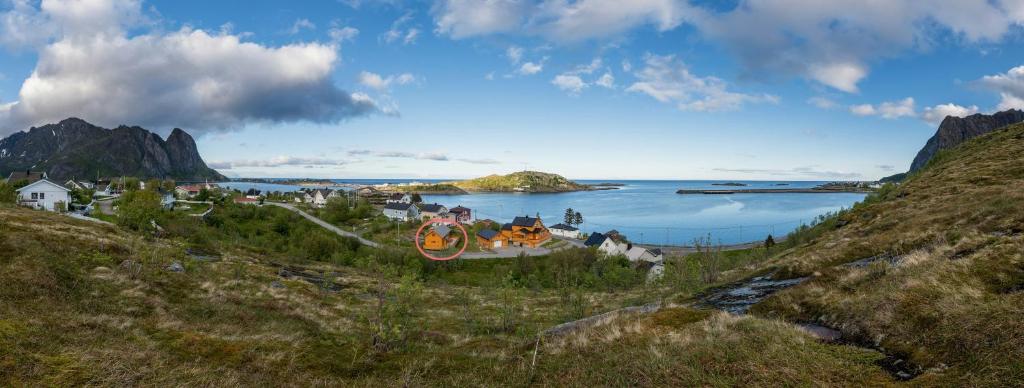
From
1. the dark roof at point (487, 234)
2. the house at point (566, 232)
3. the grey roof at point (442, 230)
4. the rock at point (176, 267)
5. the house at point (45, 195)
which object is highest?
the house at point (45, 195)

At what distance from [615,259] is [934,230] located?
4967 cm

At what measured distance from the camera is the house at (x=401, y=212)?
9906 centimetres

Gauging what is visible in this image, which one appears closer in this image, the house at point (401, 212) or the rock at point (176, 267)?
the rock at point (176, 267)

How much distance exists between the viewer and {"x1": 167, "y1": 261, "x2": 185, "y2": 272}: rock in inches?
790

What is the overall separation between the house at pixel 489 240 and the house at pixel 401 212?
2718cm

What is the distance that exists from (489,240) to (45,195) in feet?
208

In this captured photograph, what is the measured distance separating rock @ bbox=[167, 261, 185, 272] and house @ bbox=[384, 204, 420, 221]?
2969 inches

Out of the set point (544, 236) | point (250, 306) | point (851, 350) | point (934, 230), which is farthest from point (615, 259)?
point (851, 350)

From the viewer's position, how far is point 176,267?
20812 mm

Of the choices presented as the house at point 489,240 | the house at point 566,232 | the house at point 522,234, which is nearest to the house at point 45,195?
the house at point 489,240

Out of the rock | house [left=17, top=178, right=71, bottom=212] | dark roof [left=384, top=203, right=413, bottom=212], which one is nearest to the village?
house [left=17, top=178, right=71, bottom=212]

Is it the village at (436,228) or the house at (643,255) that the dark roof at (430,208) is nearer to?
the village at (436,228)

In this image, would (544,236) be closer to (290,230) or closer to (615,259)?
(615,259)

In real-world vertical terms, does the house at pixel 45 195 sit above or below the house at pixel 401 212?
above
